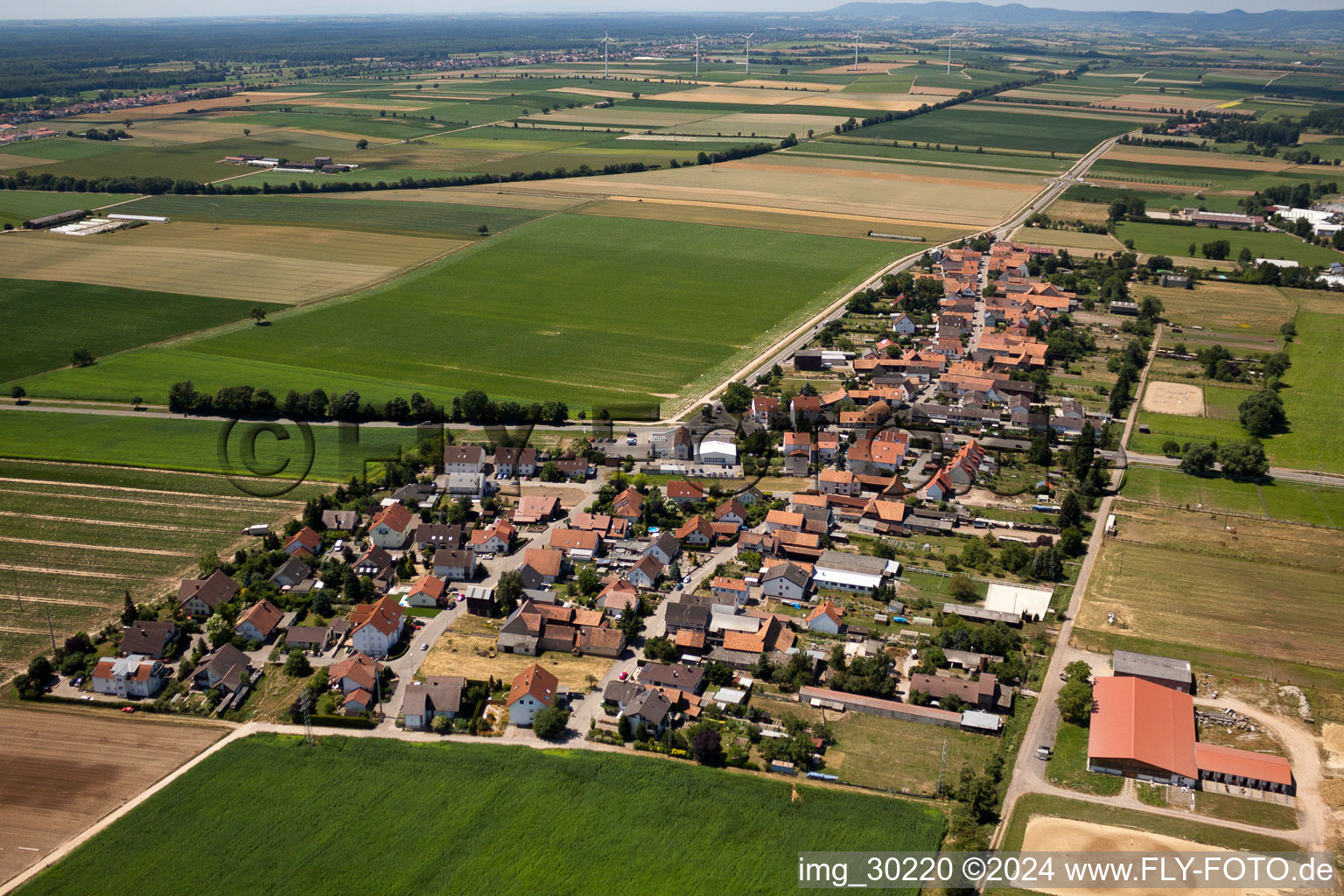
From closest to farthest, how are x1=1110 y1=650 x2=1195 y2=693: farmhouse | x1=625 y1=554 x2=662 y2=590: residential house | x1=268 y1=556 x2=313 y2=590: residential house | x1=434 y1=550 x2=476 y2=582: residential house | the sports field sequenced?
x1=1110 y1=650 x2=1195 y2=693: farmhouse, the sports field, x1=268 y1=556 x2=313 y2=590: residential house, x1=625 y1=554 x2=662 y2=590: residential house, x1=434 y1=550 x2=476 y2=582: residential house

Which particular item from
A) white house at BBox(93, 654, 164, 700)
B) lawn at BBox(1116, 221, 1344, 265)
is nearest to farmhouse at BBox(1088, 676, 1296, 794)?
white house at BBox(93, 654, 164, 700)

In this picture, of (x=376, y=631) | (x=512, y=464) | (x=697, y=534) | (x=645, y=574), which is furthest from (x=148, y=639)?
(x=697, y=534)

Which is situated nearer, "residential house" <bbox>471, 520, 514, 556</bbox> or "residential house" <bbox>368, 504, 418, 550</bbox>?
"residential house" <bbox>368, 504, 418, 550</bbox>

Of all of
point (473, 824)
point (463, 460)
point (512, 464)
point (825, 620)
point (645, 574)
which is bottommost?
point (473, 824)

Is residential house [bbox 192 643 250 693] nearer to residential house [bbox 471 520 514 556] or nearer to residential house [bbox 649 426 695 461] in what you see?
residential house [bbox 471 520 514 556]

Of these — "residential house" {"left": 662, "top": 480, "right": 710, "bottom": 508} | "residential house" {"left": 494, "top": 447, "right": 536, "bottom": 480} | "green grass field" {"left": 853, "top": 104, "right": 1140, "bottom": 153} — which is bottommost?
"residential house" {"left": 662, "top": 480, "right": 710, "bottom": 508}

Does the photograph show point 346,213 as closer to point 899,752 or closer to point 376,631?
point 376,631
